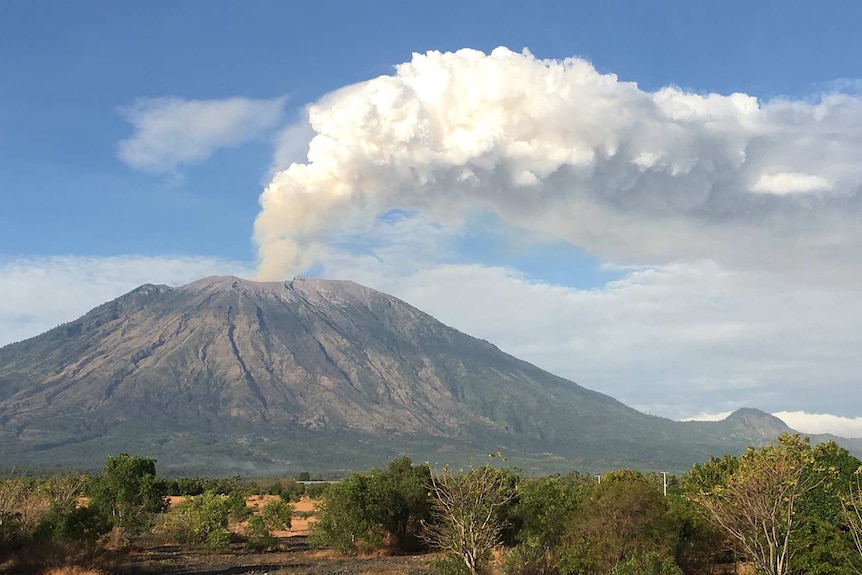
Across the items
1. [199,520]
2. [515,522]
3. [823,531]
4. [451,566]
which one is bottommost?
[199,520]

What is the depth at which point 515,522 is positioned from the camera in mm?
39875

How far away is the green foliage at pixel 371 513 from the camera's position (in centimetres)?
4291

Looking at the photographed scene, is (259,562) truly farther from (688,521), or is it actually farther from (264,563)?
(688,521)

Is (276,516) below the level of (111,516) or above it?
below

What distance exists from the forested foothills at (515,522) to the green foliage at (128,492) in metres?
0.09

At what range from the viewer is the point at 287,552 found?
4472 centimetres

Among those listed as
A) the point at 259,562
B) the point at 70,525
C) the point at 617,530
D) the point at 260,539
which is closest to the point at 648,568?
the point at 617,530

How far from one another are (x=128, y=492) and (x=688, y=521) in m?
33.4

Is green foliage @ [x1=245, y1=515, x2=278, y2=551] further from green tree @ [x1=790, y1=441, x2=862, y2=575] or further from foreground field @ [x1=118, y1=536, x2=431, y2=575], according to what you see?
green tree @ [x1=790, y1=441, x2=862, y2=575]

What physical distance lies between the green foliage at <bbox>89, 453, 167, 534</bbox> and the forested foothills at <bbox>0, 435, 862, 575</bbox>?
0.28 feet

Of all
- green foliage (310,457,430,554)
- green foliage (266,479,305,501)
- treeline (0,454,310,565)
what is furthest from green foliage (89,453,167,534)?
green foliage (266,479,305,501)

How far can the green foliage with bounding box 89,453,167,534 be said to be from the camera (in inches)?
1850

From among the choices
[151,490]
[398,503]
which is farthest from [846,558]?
[151,490]

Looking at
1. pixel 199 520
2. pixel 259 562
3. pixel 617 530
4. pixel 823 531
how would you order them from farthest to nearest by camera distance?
1. pixel 199 520
2. pixel 259 562
3. pixel 617 530
4. pixel 823 531
